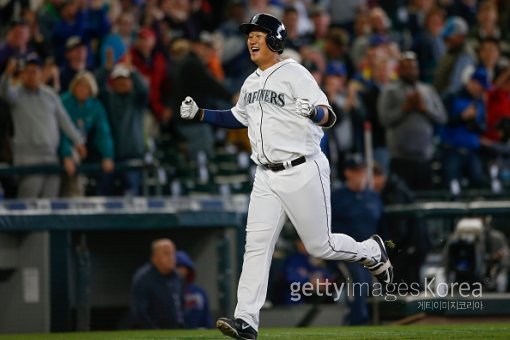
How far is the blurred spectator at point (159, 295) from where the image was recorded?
38.4ft

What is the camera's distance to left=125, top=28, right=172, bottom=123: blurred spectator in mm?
14922

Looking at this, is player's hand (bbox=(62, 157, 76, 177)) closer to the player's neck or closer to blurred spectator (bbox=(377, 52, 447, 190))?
blurred spectator (bbox=(377, 52, 447, 190))

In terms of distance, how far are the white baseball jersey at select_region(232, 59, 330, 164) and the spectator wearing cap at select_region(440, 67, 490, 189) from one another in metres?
6.08

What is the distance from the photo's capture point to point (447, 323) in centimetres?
1149

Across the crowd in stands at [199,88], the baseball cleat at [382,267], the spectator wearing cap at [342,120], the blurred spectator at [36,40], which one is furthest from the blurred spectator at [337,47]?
the baseball cleat at [382,267]

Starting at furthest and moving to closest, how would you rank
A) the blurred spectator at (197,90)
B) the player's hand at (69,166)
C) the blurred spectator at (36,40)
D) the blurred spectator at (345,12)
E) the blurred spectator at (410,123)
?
1. the blurred spectator at (345,12)
2. the blurred spectator at (36,40)
3. the blurred spectator at (410,123)
4. the blurred spectator at (197,90)
5. the player's hand at (69,166)

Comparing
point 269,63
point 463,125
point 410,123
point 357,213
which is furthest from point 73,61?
point 269,63

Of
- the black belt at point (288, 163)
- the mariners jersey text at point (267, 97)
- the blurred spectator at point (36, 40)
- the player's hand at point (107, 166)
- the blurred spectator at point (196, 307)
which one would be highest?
the blurred spectator at point (36, 40)

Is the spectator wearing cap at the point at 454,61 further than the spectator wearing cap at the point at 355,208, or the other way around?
the spectator wearing cap at the point at 454,61

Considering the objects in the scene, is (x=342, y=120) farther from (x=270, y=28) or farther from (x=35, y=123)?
(x=270, y=28)

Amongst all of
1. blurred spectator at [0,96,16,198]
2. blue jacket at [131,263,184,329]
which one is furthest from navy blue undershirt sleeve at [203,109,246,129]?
blurred spectator at [0,96,16,198]

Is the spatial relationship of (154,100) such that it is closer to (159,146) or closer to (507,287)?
(159,146)

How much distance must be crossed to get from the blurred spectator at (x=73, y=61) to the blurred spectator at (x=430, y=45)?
498 cm

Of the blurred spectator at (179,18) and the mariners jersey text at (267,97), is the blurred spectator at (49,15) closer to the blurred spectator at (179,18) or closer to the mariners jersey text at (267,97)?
the blurred spectator at (179,18)
